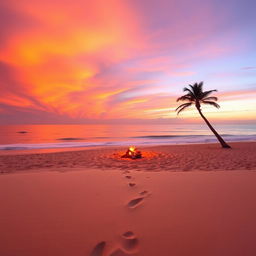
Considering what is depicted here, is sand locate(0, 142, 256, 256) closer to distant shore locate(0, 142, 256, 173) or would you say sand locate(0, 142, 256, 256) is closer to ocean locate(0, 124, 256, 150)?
distant shore locate(0, 142, 256, 173)

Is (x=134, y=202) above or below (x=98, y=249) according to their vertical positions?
above

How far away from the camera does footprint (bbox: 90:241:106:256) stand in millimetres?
1907

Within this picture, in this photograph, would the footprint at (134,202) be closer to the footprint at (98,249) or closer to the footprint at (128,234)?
the footprint at (128,234)

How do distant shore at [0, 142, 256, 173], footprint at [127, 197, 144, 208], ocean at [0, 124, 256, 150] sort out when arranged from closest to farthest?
1. footprint at [127, 197, 144, 208]
2. distant shore at [0, 142, 256, 173]
3. ocean at [0, 124, 256, 150]

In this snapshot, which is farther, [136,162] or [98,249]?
[136,162]

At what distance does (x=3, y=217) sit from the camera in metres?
2.61

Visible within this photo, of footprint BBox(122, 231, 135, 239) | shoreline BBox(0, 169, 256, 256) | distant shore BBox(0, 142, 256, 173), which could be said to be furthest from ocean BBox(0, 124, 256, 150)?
footprint BBox(122, 231, 135, 239)

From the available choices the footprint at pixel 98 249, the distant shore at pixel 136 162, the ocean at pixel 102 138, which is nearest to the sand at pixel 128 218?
the footprint at pixel 98 249

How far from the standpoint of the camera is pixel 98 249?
196 cm

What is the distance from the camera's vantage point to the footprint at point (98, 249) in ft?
6.26

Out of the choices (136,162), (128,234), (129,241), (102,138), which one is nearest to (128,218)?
(128,234)

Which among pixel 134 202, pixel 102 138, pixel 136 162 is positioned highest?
pixel 102 138

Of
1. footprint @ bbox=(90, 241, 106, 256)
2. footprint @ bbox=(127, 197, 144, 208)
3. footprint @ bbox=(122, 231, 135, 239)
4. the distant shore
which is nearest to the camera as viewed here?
footprint @ bbox=(90, 241, 106, 256)

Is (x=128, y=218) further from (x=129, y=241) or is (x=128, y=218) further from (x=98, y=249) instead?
(x=98, y=249)
